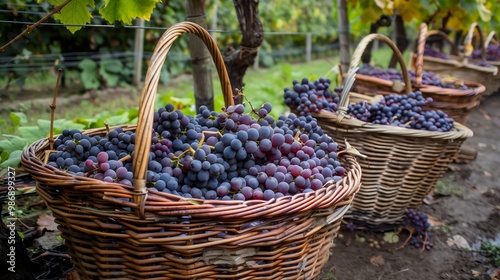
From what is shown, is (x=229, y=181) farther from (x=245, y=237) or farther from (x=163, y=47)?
(x=163, y=47)

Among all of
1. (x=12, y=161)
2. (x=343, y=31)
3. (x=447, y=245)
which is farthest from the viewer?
(x=343, y=31)

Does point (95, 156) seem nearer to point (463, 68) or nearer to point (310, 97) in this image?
point (310, 97)

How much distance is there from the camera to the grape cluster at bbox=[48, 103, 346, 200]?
1.21 m

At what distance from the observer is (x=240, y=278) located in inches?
47.7

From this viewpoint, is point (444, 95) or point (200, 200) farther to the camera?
point (444, 95)

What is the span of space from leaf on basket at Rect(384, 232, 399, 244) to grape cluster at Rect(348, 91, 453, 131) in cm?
70

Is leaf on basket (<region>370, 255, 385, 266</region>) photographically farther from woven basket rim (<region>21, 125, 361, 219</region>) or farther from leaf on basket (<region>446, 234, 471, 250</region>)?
woven basket rim (<region>21, 125, 361, 219</region>)

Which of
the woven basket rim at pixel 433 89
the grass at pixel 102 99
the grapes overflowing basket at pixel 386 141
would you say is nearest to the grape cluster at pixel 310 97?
the grapes overflowing basket at pixel 386 141

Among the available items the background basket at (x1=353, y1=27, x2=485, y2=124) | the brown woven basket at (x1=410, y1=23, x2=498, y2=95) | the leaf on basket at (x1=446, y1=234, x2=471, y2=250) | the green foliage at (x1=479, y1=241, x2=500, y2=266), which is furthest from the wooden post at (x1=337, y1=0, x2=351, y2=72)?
the green foliage at (x1=479, y1=241, x2=500, y2=266)

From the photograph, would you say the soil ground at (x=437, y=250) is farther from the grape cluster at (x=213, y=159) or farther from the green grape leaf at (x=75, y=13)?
the green grape leaf at (x=75, y=13)

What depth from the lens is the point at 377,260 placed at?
2252mm

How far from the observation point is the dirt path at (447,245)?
2154 millimetres

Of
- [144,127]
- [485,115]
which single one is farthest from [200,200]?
[485,115]

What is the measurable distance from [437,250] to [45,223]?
2180mm
